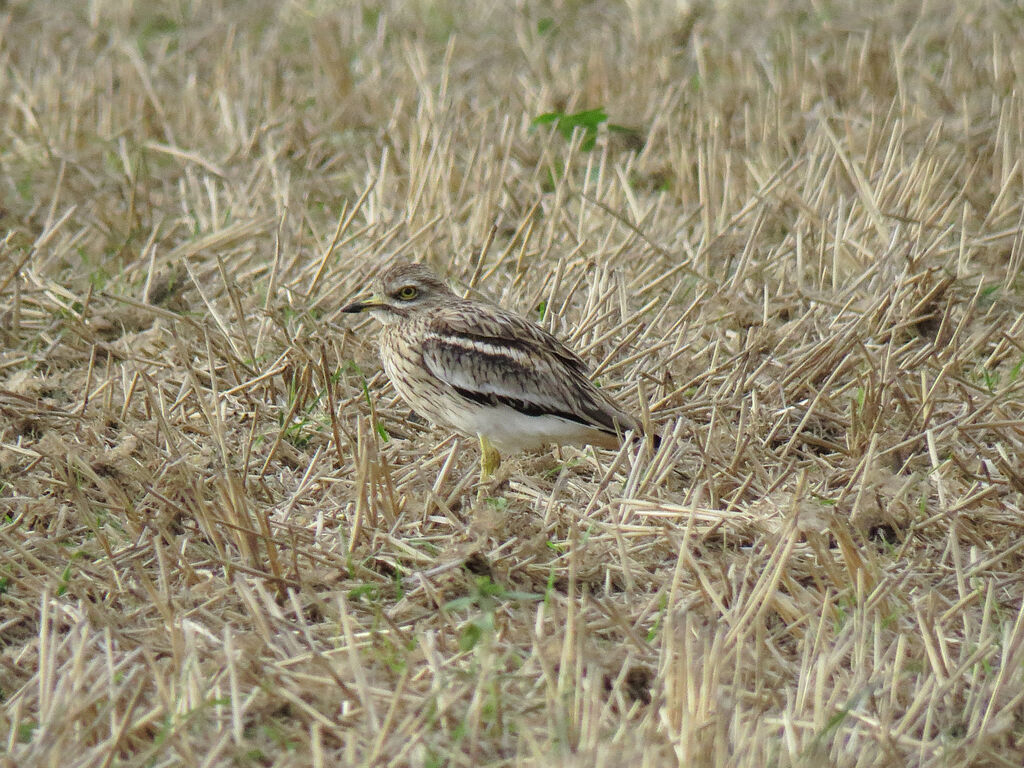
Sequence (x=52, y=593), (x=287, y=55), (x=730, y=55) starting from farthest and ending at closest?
(x=287, y=55) < (x=730, y=55) < (x=52, y=593)

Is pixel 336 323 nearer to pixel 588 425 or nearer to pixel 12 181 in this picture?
pixel 588 425

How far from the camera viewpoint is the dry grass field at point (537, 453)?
12.7ft

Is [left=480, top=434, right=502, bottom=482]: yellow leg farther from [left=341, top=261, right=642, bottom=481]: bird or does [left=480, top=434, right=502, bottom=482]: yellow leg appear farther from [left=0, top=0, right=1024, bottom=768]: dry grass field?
[left=0, top=0, right=1024, bottom=768]: dry grass field

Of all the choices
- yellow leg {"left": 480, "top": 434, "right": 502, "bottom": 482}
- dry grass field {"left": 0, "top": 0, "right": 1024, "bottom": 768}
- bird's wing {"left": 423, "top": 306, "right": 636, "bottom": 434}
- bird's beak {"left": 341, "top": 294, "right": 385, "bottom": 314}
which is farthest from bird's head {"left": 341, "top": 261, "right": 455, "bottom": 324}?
yellow leg {"left": 480, "top": 434, "right": 502, "bottom": 482}

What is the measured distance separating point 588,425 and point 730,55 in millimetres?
6069

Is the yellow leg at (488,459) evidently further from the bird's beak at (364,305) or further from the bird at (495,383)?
the bird's beak at (364,305)

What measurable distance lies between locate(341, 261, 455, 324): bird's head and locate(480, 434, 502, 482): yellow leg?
70 centimetres

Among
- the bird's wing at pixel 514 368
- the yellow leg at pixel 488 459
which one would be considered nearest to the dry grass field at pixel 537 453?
the yellow leg at pixel 488 459

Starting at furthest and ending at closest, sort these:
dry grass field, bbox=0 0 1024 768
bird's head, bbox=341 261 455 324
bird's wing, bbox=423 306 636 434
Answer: bird's head, bbox=341 261 455 324 → bird's wing, bbox=423 306 636 434 → dry grass field, bbox=0 0 1024 768

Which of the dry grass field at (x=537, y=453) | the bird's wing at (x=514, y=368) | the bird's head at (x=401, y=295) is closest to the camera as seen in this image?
the dry grass field at (x=537, y=453)

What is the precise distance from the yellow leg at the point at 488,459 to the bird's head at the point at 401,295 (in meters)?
0.70

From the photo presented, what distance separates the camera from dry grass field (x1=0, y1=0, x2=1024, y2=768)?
3857 millimetres

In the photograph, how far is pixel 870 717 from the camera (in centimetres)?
385

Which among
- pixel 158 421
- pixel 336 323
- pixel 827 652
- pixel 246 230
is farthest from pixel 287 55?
pixel 827 652
